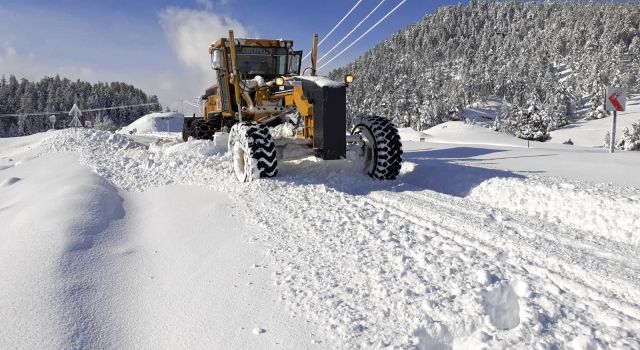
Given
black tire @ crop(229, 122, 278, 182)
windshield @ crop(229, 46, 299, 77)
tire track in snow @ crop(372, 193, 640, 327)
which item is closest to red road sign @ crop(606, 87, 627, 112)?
windshield @ crop(229, 46, 299, 77)

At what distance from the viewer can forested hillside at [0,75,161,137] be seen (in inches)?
3328

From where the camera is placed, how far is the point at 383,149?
733 cm

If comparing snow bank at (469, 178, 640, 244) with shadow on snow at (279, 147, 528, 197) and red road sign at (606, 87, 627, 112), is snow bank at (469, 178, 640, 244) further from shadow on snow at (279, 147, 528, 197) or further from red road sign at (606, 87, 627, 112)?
red road sign at (606, 87, 627, 112)

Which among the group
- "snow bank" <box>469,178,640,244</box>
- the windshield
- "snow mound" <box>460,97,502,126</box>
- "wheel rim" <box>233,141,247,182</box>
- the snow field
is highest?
"snow mound" <box>460,97,502,126</box>

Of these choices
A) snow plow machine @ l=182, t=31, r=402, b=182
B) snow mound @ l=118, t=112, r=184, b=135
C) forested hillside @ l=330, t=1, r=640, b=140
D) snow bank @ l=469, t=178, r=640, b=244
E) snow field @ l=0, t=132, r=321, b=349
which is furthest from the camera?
forested hillside @ l=330, t=1, r=640, b=140

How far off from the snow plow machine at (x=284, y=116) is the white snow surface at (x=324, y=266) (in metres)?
0.59

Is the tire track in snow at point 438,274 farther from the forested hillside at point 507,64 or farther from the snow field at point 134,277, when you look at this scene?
the forested hillside at point 507,64

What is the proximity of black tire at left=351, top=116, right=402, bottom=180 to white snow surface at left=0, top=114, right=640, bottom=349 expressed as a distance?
0.59 m

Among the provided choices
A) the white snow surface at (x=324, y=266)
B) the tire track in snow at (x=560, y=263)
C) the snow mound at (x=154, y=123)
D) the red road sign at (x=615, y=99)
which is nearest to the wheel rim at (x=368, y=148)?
the white snow surface at (x=324, y=266)

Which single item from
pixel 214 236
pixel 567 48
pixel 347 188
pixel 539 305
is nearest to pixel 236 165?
pixel 347 188

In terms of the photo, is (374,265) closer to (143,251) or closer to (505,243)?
(505,243)

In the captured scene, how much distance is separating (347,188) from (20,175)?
8105 mm

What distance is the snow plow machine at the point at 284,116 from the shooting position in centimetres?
686

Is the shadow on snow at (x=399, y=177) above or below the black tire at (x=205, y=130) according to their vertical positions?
below
